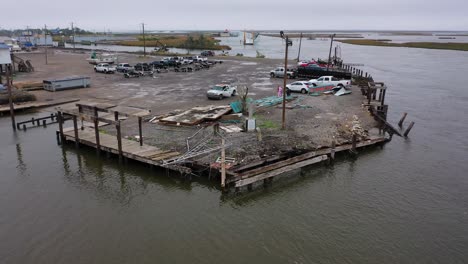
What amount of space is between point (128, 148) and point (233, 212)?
788 cm

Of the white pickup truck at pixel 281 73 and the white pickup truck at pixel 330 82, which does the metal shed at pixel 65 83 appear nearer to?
the white pickup truck at pixel 281 73

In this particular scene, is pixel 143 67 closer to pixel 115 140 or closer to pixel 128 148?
pixel 115 140

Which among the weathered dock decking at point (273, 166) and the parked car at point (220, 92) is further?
the parked car at point (220, 92)

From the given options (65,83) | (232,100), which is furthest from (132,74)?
(232,100)

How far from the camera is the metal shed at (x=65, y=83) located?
3866 centimetres

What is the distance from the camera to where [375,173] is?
18984mm

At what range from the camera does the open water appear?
12.3 meters

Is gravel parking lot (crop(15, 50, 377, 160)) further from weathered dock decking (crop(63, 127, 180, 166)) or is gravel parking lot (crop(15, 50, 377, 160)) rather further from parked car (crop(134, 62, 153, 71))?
parked car (crop(134, 62, 153, 71))

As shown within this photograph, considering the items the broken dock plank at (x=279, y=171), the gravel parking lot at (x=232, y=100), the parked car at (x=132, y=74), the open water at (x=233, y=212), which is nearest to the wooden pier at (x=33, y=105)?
the gravel parking lot at (x=232, y=100)

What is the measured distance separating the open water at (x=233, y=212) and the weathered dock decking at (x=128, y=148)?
77cm

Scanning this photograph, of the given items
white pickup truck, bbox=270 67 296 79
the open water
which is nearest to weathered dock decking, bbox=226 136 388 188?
the open water

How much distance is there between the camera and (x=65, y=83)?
39469 mm

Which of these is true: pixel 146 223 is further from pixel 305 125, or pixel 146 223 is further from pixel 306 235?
pixel 305 125

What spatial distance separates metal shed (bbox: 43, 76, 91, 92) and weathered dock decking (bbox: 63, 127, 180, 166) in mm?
Answer: 18357
